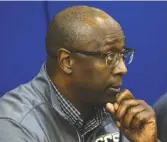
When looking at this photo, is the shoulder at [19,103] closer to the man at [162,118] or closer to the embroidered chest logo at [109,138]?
the embroidered chest logo at [109,138]

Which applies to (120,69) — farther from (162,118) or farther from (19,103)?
(19,103)

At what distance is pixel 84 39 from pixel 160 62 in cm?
129

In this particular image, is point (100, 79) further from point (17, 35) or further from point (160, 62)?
point (160, 62)

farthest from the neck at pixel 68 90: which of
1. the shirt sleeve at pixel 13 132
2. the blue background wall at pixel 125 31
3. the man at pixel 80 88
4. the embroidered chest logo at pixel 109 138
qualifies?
the blue background wall at pixel 125 31

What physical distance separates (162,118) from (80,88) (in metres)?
0.33

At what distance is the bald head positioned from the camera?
1.30 meters

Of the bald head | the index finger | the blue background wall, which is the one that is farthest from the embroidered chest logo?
the blue background wall

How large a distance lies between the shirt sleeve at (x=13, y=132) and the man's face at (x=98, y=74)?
0.28 m

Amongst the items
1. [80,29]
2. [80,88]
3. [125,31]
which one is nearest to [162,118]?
[80,88]

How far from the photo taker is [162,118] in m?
1.36

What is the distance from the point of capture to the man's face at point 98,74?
131 cm

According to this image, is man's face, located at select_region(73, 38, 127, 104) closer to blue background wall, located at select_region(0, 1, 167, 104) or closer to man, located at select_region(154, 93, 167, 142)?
man, located at select_region(154, 93, 167, 142)

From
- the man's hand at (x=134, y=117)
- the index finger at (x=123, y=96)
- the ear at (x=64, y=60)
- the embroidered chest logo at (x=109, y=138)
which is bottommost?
the embroidered chest logo at (x=109, y=138)

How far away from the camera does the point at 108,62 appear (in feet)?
4.30
